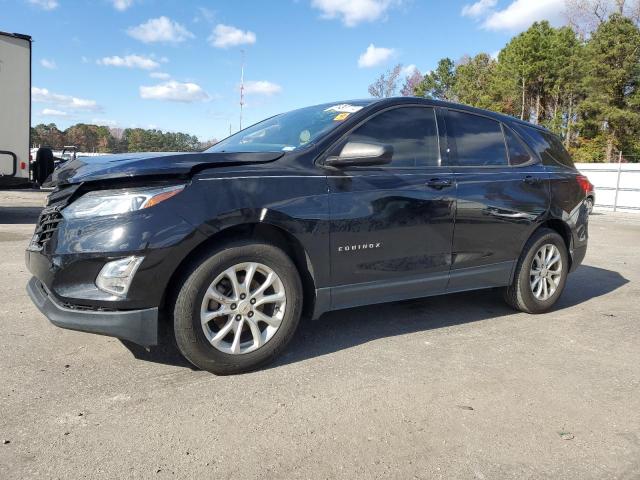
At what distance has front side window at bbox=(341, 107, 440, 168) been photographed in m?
3.72

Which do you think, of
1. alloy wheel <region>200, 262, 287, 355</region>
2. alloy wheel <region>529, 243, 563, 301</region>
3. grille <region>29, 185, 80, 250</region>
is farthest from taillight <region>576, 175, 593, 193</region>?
grille <region>29, 185, 80, 250</region>

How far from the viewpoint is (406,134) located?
3920 millimetres

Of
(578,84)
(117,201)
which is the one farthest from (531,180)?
(578,84)

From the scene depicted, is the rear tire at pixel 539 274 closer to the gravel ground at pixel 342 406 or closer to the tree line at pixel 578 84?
the gravel ground at pixel 342 406

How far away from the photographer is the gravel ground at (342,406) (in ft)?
7.59

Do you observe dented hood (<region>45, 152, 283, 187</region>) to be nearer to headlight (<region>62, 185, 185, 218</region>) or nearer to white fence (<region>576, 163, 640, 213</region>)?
headlight (<region>62, 185, 185, 218</region>)

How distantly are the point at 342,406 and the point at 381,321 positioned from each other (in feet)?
5.21

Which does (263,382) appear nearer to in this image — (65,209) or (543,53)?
(65,209)

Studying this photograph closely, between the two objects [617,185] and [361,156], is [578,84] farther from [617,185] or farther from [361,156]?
[361,156]

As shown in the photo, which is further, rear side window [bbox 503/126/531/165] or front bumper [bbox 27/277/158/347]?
rear side window [bbox 503/126/531/165]

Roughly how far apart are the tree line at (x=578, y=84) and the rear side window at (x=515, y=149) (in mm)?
28332

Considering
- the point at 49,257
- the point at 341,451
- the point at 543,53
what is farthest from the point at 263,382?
the point at 543,53

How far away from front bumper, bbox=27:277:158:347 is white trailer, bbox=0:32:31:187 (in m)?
8.49

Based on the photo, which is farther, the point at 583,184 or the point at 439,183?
the point at 583,184
